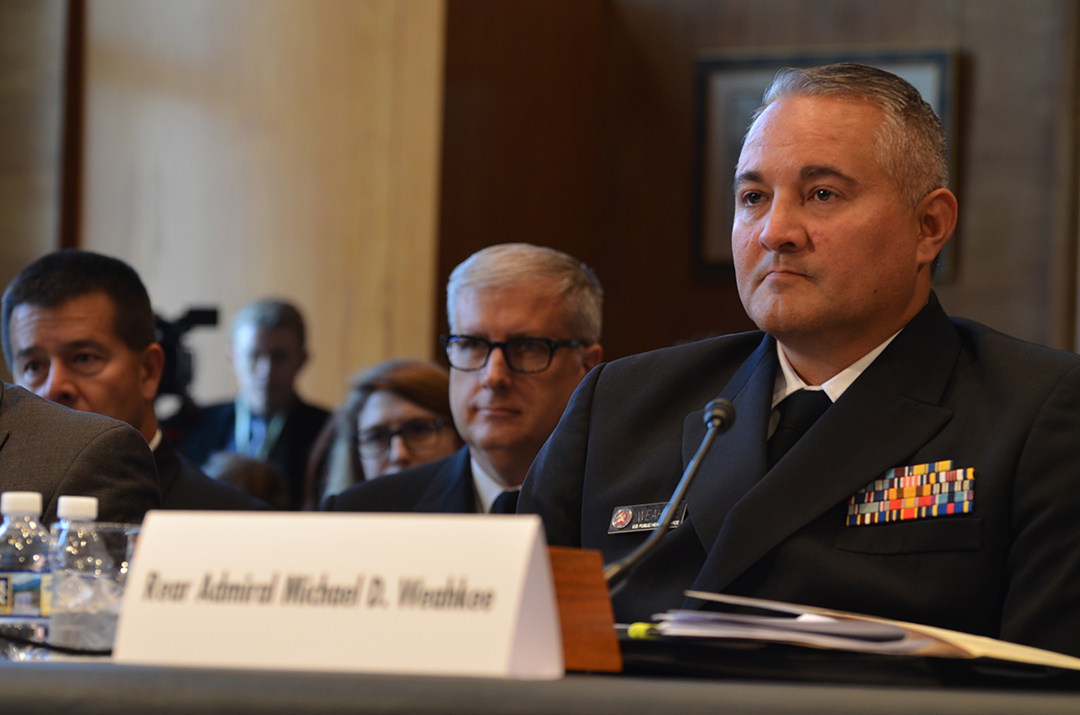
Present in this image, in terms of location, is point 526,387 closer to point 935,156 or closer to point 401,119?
point 935,156

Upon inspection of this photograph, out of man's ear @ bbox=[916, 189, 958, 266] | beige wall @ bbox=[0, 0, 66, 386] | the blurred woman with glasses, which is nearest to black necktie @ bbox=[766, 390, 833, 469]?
man's ear @ bbox=[916, 189, 958, 266]

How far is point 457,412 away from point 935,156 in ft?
4.34

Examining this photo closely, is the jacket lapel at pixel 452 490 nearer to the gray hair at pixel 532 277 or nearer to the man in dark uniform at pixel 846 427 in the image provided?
the gray hair at pixel 532 277

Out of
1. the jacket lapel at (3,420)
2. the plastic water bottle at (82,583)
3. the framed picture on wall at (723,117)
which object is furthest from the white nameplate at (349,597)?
the framed picture on wall at (723,117)

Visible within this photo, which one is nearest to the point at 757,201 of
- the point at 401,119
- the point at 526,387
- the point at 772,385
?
the point at 772,385

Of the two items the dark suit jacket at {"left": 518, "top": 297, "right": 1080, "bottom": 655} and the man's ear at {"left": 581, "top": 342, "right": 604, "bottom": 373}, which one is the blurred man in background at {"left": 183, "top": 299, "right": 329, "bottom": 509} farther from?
the dark suit jacket at {"left": 518, "top": 297, "right": 1080, "bottom": 655}

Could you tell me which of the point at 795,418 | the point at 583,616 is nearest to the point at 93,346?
the point at 795,418

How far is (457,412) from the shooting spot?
276cm

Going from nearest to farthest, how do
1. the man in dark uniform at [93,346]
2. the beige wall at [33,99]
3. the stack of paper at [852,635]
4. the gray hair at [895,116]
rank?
the stack of paper at [852,635] → the gray hair at [895,116] → the man in dark uniform at [93,346] → the beige wall at [33,99]

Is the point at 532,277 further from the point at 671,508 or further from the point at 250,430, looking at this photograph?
the point at 250,430

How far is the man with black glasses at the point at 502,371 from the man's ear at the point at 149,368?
0.46 m

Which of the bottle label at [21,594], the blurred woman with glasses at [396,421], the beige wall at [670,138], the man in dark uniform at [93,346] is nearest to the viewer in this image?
the bottle label at [21,594]

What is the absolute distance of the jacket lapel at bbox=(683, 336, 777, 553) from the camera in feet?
4.99

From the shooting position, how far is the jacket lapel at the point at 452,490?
274cm
